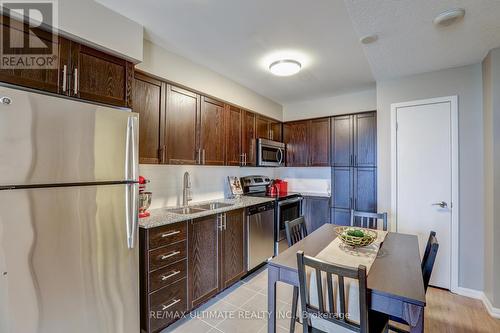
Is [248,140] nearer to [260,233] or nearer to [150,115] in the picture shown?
[260,233]

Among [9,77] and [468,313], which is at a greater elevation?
[9,77]

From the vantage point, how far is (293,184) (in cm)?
469

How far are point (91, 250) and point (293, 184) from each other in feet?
12.1

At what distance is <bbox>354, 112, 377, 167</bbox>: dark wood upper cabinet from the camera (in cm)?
355

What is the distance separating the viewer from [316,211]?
397 cm

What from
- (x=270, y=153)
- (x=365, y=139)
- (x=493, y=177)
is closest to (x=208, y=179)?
(x=270, y=153)

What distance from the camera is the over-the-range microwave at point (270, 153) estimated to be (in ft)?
12.4

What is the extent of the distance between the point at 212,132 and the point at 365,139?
2361 millimetres

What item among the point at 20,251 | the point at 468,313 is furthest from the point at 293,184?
the point at 20,251

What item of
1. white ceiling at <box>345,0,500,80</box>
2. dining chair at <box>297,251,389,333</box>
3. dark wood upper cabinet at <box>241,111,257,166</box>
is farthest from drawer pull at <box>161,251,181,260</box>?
white ceiling at <box>345,0,500,80</box>

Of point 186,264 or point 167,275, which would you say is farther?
point 186,264

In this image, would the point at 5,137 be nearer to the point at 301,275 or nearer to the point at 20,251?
the point at 20,251

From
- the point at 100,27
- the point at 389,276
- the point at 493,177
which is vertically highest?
the point at 100,27

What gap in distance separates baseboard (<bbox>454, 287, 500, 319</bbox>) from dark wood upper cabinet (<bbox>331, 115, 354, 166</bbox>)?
1972mm
